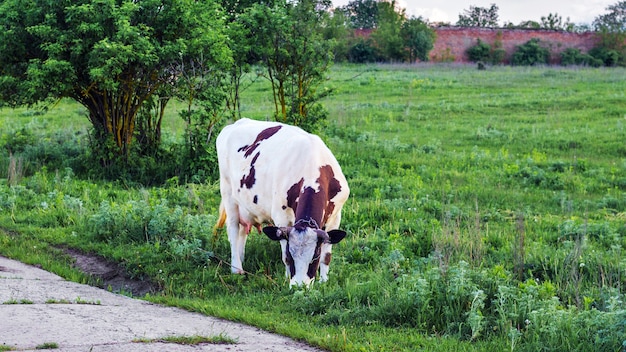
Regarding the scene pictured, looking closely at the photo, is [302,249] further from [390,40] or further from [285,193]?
[390,40]

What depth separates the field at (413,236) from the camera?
7125 mm

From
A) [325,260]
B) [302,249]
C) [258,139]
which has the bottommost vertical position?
[325,260]

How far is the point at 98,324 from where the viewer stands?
675cm

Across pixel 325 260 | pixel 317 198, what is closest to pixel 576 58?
pixel 317 198

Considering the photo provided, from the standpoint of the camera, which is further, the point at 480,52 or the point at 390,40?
the point at 480,52

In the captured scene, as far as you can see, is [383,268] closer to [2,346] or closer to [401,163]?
[2,346]

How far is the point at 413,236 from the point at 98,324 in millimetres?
5388

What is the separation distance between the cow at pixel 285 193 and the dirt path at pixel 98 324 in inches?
55.9

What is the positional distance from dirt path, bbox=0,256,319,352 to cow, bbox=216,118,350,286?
55.9 inches

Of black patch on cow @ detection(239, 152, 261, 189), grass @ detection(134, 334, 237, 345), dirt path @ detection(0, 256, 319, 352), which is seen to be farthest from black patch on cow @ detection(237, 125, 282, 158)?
grass @ detection(134, 334, 237, 345)

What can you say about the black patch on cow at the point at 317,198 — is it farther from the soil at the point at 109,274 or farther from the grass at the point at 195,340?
the grass at the point at 195,340

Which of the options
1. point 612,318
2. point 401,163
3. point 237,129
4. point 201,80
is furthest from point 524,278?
point 201,80

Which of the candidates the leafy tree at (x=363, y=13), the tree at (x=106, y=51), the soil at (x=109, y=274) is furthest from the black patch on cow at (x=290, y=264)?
the leafy tree at (x=363, y=13)

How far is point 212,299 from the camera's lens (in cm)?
859
